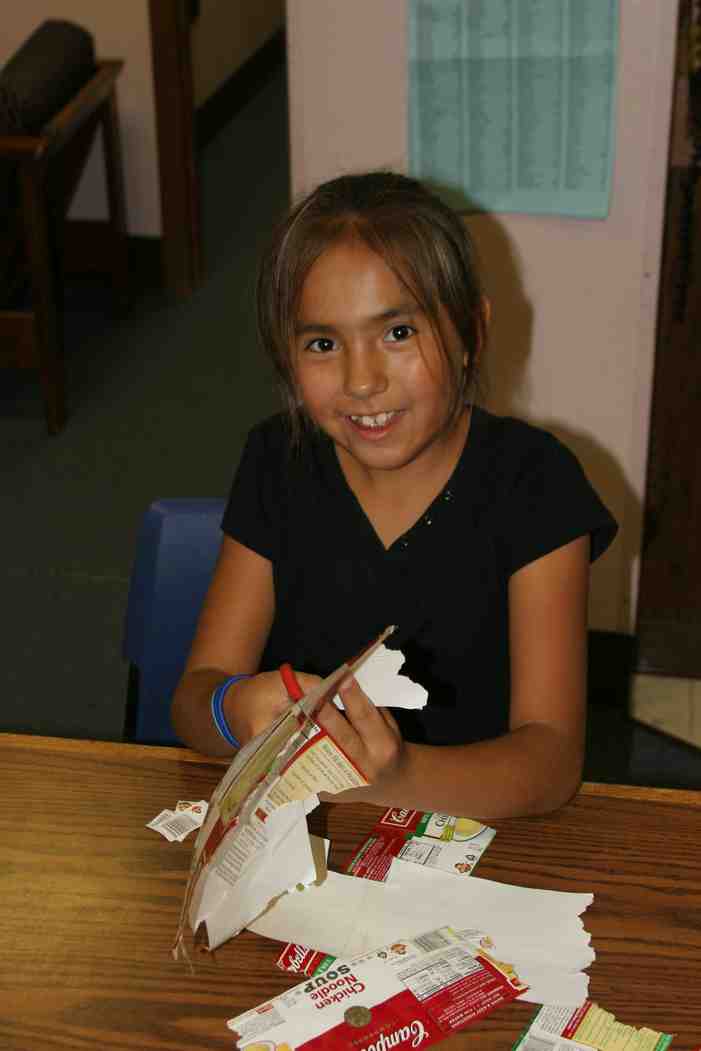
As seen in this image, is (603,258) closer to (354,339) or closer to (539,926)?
(354,339)

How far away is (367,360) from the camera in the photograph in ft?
4.31

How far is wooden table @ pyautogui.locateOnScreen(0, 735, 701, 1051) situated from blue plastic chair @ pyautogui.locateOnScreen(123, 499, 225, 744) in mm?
295

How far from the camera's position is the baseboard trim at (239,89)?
613 cm

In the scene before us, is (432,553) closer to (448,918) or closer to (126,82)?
(448,918)

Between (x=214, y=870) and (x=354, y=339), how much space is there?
58 cm

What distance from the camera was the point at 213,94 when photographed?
6.17 meters

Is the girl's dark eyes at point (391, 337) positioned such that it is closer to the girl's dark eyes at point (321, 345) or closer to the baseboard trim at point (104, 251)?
the girl's dark eyes at point (321, 345)

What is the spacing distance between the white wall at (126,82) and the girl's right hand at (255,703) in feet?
13.2

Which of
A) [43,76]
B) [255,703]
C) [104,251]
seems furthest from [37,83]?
[255,703]

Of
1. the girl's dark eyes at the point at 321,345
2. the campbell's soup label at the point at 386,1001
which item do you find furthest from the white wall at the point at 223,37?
the campbell's soup label at the point at 386,1001

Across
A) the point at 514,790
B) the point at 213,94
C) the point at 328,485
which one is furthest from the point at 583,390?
the point at 213,94

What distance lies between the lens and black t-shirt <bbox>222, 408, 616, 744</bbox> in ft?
4.65

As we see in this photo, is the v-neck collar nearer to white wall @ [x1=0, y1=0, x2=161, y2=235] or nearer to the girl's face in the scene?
the girl's face

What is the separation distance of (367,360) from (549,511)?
0.86 feet
